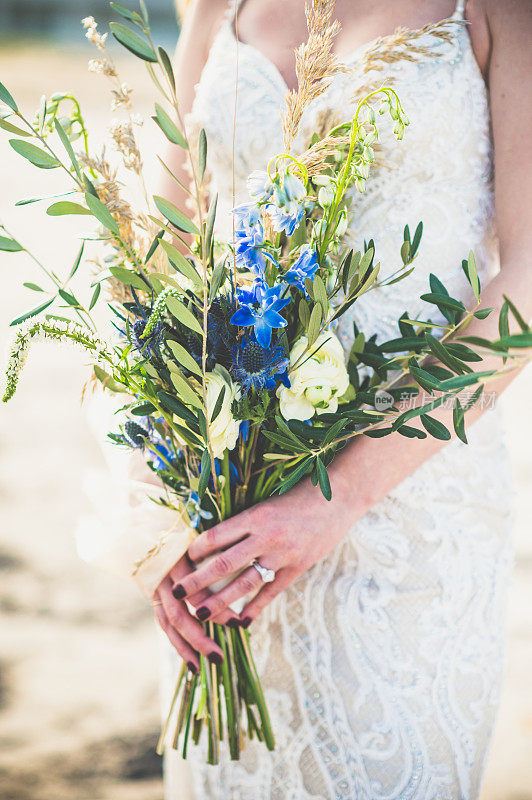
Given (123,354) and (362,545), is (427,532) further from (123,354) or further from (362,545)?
(123,354)

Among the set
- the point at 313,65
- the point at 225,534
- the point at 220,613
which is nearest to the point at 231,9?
the point at 313,65

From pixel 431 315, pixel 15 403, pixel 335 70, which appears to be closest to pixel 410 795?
pixel 431 315

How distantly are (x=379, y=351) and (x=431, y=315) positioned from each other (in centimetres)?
24

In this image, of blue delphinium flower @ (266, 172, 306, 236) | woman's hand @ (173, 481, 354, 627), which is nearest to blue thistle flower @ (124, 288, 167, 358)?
blue delphinium flower @ (266, 172, 306, 236)

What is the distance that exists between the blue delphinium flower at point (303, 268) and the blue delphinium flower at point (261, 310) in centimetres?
2

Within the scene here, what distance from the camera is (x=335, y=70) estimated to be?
87 cm

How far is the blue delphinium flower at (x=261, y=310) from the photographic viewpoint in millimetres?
892

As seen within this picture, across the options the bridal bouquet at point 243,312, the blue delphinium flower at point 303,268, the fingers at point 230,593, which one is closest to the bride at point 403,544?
the fingers at point 230,593

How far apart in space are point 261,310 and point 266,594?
0.53m

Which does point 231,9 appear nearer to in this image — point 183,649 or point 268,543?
point 268,543

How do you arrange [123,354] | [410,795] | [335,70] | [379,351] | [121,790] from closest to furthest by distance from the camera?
[335,70]
[123,354]
[379,351]
[410,795]
[121,790]

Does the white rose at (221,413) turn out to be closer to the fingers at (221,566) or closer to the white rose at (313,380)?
the white rose at (313,380)

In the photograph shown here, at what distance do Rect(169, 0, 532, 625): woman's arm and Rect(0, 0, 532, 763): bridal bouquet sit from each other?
0.20ft

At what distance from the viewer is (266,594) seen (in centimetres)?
118
